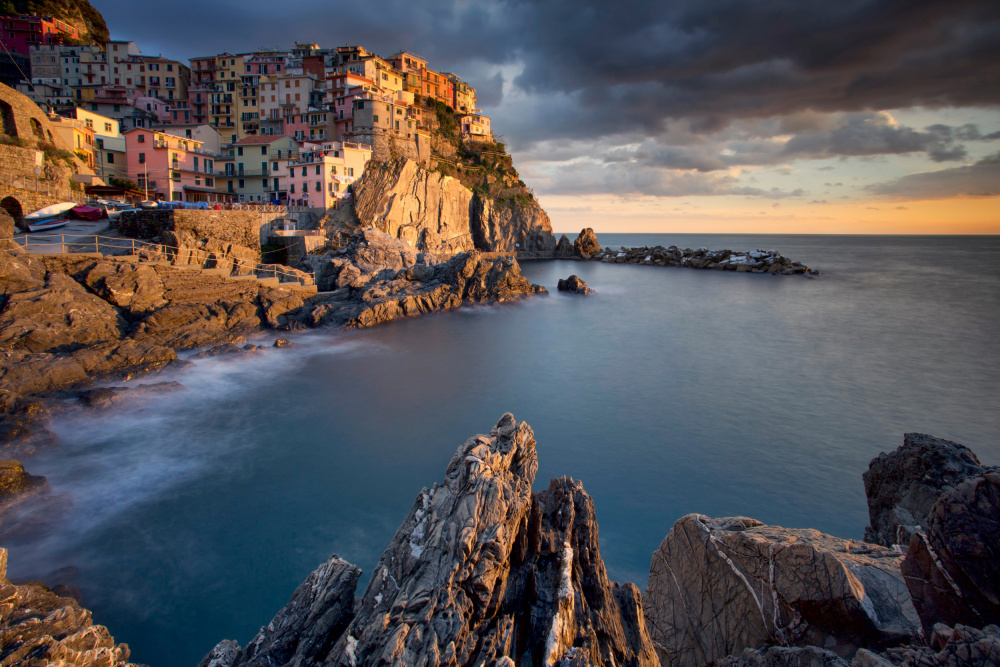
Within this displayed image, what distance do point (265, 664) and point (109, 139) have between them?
51.3m

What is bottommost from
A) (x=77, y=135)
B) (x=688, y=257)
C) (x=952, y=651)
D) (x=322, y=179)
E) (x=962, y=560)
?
(x=952, y=651)

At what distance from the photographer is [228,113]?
59312 mm

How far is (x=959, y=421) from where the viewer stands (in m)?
16.8

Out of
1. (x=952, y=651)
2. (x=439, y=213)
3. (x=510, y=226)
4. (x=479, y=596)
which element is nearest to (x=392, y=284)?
(x=439, y=213)

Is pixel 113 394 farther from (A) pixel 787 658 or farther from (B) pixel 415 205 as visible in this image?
(B) pixel 415 205

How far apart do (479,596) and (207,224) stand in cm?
3606

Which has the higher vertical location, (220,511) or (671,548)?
(671,548)

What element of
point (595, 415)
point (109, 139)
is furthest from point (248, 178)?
point (595, 415)

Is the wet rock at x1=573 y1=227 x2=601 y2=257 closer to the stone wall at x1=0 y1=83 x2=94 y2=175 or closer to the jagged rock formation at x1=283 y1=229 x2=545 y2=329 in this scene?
the jagged rock formation at x1=283 y1=229 x2=545 y2=329

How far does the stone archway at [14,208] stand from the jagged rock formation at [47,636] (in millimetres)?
29353

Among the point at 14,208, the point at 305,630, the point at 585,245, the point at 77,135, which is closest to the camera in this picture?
the point at 305,630

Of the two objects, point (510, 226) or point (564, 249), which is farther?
point (564, 249)

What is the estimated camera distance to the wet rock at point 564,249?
8156 cm

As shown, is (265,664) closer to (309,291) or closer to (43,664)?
(43,664)
